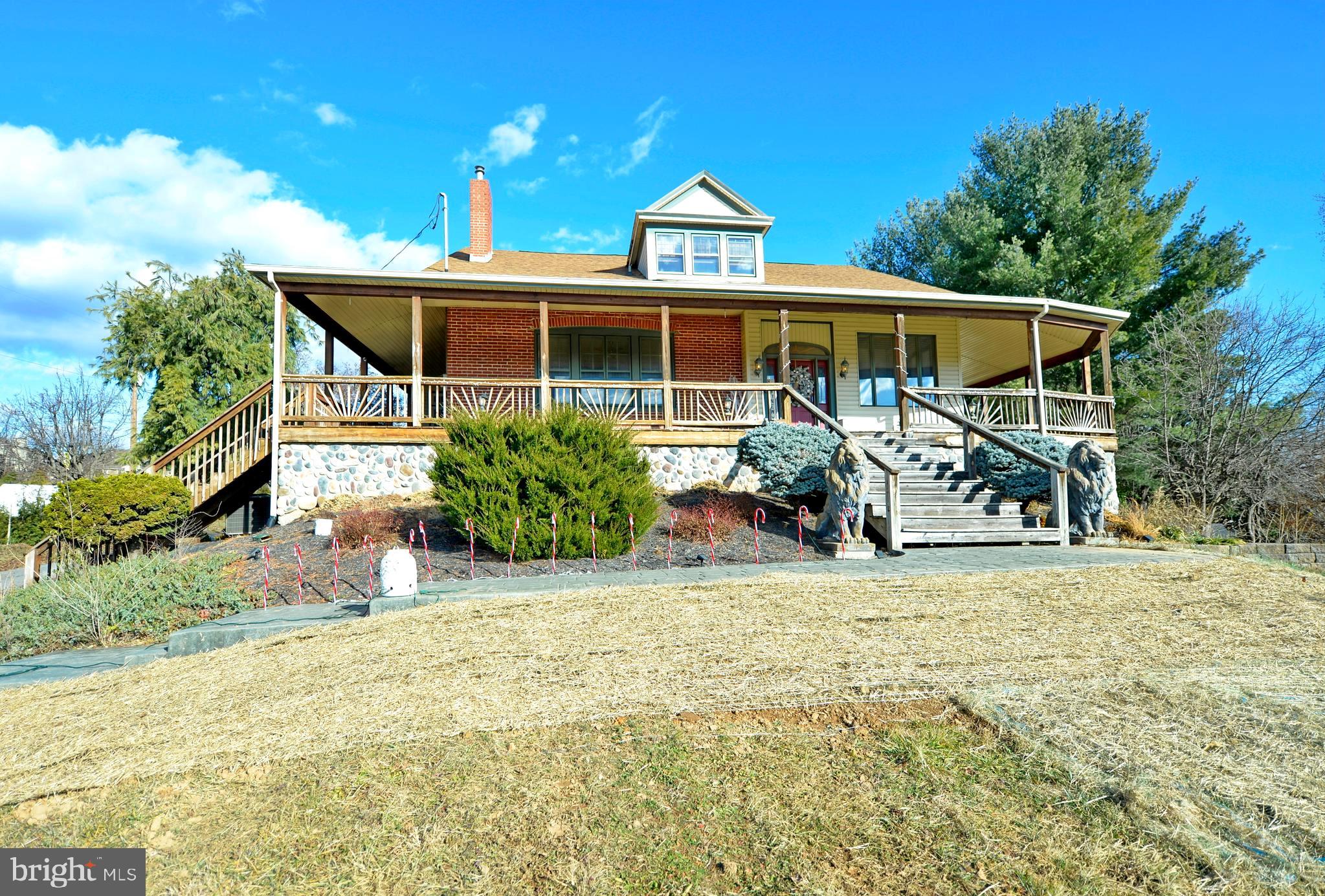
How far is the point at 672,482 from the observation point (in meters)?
13.7

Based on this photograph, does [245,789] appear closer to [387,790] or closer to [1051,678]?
[387,790]

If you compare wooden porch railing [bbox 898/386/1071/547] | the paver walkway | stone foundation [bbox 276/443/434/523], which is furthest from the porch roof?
the paver walkway

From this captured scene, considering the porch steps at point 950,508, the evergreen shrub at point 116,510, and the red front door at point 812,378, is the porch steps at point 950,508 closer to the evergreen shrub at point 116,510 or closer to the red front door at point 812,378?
the red front door at point 812,378

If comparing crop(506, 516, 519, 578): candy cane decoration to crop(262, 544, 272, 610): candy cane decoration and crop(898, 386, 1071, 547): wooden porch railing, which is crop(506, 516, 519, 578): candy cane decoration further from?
crop(898, 386, 1071, 547): wooden porch railing

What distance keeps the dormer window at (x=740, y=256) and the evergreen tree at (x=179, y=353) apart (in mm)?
13741

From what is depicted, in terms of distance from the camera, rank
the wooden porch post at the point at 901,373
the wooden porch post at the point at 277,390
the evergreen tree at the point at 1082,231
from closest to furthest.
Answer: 1. the wooden porch post at the point at 277,390
2. the wooden porch post at the point at 901,373
3. the evergreen tree at the point at 1082,231

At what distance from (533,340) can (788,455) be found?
7.37 metres

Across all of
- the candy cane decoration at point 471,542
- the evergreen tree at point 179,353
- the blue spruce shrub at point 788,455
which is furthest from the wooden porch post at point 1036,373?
the evergreen tree at point 179,353

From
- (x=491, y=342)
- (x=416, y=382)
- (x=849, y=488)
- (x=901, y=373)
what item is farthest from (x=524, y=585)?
(x=901, y=373)

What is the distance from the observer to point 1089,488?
10773mm

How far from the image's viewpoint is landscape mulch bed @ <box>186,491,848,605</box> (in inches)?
332

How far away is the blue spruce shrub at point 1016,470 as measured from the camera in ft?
37.6

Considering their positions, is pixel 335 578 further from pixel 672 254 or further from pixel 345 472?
pixel 672 254

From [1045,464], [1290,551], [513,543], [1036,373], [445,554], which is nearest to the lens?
[513,543]
